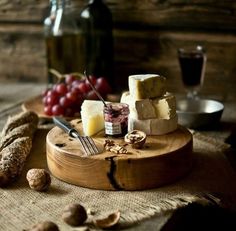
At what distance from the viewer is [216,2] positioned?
5.91ft

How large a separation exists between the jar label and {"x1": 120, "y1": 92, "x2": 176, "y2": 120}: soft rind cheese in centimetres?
4

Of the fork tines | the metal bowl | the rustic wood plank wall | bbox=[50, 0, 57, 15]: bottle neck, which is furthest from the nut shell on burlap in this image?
the rustic wood plank wall

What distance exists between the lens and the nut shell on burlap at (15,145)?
1.06 meters

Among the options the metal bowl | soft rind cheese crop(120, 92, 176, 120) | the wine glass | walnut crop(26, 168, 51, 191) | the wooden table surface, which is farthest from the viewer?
the wine glass

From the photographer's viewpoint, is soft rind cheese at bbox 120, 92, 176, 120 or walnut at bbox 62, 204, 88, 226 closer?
walnut at bbox 62, 204, 88, 226

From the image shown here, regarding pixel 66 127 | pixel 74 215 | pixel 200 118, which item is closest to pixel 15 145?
pixel 66 127

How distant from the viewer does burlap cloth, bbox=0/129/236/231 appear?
923 millimetres

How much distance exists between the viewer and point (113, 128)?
3.74 feet

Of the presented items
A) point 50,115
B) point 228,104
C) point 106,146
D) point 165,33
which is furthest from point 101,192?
point 165,33

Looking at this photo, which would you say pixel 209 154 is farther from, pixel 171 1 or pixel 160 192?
pixel 171 1

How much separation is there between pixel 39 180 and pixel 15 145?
0.17m

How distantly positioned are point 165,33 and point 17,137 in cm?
85

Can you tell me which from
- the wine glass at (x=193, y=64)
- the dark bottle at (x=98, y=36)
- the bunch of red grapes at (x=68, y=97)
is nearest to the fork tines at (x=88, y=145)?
the bunch of red grapes at (x=68, y=97)

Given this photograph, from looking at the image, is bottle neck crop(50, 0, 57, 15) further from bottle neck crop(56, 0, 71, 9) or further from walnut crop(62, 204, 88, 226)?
walnut crop(62, 204, 88, 226)
